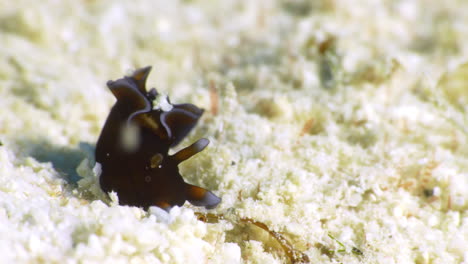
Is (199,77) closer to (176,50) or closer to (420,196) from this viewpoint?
(176,50)

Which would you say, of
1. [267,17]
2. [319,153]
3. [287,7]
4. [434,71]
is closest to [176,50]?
[267,17]

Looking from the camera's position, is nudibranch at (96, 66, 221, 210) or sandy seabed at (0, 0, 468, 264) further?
nudibranch at (96, 66, 221, 210)

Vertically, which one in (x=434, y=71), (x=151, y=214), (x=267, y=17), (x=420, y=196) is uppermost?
(x=267, y=17)

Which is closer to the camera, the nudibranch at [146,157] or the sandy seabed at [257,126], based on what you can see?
the sandy seabed at [257,126]
